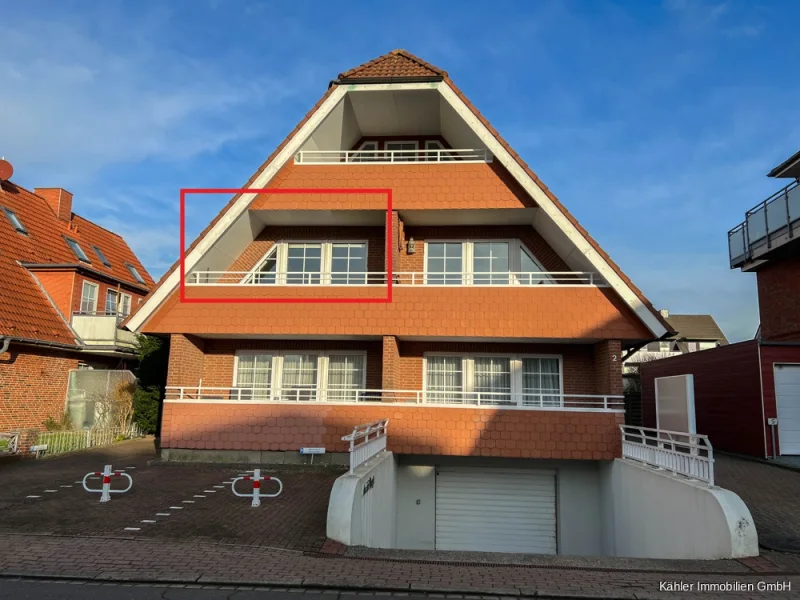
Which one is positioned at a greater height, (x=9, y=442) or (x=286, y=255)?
(x=286, y=255)

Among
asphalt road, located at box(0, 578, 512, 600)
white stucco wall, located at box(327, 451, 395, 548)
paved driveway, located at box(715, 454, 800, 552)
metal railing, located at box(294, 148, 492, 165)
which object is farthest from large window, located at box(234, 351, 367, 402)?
asphalt road, located at box(0, 578, 512, 600)

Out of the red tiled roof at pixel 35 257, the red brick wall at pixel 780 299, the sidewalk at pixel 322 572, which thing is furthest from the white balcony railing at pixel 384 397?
the red brick wall at pixel 780 299

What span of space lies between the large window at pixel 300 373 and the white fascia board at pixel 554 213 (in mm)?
6563

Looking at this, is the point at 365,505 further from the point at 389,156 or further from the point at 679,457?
the point at 389,156

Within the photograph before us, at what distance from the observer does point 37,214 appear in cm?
2216

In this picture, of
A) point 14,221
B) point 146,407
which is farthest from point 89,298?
point 146,407

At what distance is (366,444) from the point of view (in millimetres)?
10133

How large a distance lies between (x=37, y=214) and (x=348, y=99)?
15.0 meters

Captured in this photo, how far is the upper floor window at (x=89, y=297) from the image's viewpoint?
2017cm

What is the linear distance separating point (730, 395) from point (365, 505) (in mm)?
13894

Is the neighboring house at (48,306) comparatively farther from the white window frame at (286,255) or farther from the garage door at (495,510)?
the garage door at (495,510)

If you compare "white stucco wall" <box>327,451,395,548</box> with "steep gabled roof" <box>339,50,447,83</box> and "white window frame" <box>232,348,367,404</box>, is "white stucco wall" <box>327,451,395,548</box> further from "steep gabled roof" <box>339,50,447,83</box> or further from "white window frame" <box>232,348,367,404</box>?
"steep gabled roof" <box>339,50,447,83</box>

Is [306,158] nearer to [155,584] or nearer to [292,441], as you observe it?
[292,441]

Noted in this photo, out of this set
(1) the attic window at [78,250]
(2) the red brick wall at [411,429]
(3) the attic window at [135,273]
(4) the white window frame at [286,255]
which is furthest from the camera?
(3) the attic window at [135,273]
